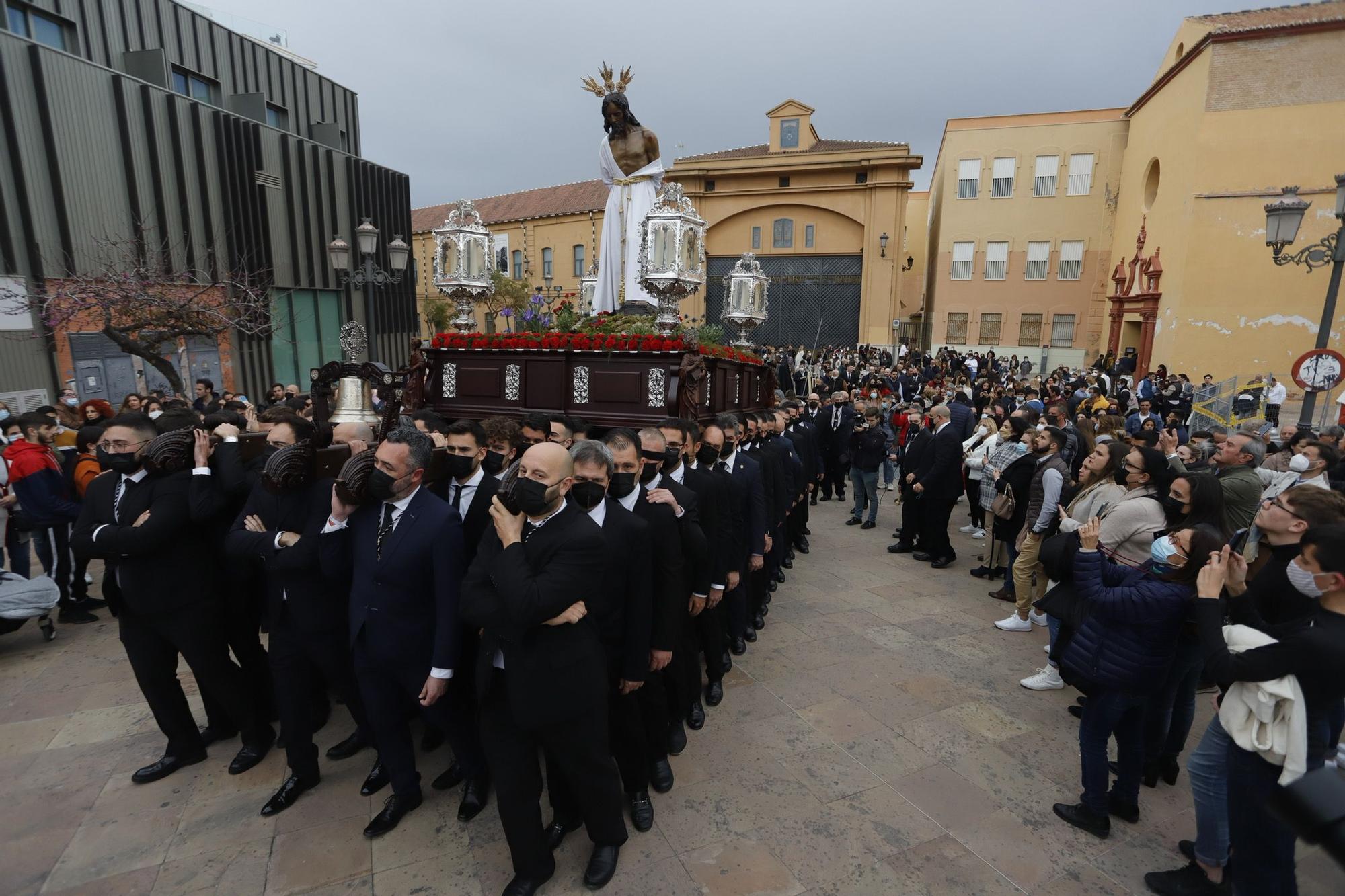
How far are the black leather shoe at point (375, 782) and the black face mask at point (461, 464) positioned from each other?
1750mm

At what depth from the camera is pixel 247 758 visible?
12.5ft

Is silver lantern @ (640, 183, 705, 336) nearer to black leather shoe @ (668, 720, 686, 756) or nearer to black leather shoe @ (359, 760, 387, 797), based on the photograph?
black leather shoe @ (668, 720, 686, 756)

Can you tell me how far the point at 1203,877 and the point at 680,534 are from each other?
2929mm

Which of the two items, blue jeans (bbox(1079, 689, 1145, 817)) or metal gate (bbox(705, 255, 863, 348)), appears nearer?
blue jeans (bbox(1079, 689, 1145, 817))

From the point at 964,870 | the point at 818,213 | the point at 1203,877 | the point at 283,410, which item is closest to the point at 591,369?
the point at 283,410

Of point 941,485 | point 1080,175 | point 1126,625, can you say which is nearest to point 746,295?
point 941,485

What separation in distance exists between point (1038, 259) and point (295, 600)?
32734mm

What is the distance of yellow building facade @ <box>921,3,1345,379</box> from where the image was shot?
1892cm

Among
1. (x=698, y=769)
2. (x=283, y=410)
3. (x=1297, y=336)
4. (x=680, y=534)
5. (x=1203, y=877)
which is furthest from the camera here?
(x=1297, y=336)

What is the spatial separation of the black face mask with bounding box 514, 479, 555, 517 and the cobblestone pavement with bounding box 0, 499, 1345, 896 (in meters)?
1.87

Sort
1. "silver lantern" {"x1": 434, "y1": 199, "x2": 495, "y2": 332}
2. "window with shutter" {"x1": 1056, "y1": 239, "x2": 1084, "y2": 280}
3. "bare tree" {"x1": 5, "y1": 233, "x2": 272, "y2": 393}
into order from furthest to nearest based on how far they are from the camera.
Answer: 1. "window with shutter" {"x1": 1056, "y1": 239, "x2": 1084, "y2": 280}
2. "bare tree" {"x1": 5, "y1": 233, "x2": 272, "y2": 393}
3. "silver lantern" {"x1": 434, "y1": 199, "x2": 495, "y2": 332}

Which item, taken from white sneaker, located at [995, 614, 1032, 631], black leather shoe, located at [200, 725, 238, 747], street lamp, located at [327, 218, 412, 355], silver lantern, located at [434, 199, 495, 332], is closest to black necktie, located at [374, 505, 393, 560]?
black leather shoe, located at [200, 725, 238, 747]

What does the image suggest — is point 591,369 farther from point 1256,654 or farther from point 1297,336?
point 1297,336

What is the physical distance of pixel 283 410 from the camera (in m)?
4.66
